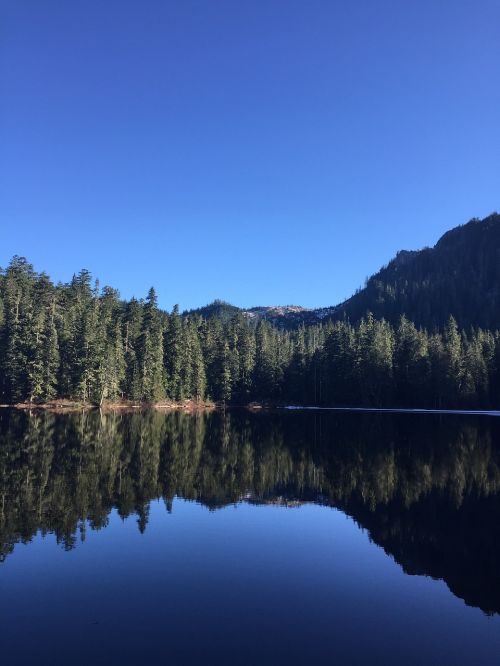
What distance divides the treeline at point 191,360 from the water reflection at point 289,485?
156ft

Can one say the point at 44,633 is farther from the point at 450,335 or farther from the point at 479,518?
the point at 450,335

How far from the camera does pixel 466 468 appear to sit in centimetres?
2880

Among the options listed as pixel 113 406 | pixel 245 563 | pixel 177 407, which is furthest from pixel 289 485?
pixel 177 407

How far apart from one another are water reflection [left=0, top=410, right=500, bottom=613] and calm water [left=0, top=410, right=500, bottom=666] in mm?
108

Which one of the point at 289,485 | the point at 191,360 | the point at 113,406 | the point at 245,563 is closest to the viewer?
the point at 245,563

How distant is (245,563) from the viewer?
13.8 meters

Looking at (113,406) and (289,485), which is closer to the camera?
(289,485)

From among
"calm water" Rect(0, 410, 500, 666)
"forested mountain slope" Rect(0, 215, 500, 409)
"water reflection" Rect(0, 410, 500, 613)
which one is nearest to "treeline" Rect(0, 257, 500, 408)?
"forested mountain slope" Rect(0, 215, 500, 409)

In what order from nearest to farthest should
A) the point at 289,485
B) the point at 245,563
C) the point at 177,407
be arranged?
the point at 245,563
the point at 289,485
the point at 177,407

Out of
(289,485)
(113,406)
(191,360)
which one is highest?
(191,360)

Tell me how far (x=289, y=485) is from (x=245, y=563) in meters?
10.7

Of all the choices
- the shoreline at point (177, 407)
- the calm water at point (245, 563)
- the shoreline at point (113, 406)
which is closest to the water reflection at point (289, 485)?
the calm water at point (245, 563)

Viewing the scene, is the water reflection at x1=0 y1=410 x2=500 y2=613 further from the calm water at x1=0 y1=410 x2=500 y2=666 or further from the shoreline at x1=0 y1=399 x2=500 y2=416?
the shoreline at x1=0 y1=399 x2=500 y2=416

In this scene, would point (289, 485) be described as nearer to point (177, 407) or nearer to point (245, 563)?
point (245, 563)
